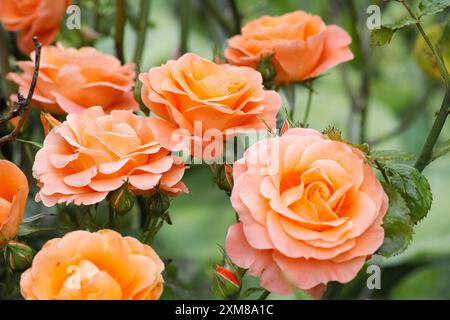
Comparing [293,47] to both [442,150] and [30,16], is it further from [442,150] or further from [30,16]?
[30,16]

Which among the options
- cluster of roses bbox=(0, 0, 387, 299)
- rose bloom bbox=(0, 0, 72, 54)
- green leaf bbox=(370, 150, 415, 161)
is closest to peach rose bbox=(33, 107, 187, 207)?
cluster of roses bbox=(0, 0, 387, 299)

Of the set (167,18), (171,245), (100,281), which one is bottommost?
(171,245)

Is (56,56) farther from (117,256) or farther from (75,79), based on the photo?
(117,256)

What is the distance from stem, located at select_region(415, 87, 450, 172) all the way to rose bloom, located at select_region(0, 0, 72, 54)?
15.1 inches

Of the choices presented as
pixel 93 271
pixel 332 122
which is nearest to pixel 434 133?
pixel 93 271

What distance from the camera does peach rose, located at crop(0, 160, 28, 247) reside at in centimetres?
48

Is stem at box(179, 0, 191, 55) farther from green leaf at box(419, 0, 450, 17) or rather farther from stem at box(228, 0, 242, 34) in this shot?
green leaf at box(419, 0, 450, 17)

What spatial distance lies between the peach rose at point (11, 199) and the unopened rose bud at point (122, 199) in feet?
0.18

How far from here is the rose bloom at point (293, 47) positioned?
624 millimetres

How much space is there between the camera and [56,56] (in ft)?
2.09

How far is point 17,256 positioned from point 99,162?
0.08m

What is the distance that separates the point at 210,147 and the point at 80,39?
15.3 inches

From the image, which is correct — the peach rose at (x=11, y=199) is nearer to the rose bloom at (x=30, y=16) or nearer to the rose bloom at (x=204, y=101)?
the rose bloom at (x=204, y=101)
